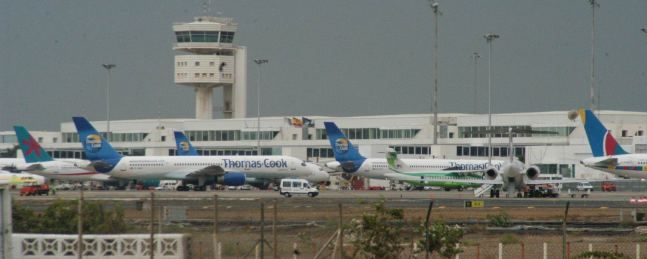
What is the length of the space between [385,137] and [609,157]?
70576mm

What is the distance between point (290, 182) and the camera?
90.8 meters

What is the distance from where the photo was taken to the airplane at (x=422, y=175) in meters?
98.1

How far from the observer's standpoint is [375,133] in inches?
6043

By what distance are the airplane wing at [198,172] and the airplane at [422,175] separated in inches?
567

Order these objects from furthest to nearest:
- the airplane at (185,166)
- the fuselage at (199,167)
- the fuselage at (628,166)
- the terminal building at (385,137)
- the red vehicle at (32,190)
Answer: the terminal building at (385,137)
the fuselage at (199,167)
the airplane at (185,166)
the red vehicle at (32,190)
the fuselage at (628,166)

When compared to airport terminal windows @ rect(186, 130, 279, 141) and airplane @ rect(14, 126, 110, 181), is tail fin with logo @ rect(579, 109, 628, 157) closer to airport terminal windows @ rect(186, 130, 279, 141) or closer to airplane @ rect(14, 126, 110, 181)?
airplane @ rect(14, 126, 110, 181)

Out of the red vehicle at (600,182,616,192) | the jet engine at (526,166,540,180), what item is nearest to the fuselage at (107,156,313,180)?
the red vehicle at (600,182,616,192)

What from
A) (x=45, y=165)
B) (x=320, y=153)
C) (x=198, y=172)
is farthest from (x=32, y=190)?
(x=320, y=153)

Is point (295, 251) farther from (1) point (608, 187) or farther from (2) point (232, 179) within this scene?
(1) point (608, 187)

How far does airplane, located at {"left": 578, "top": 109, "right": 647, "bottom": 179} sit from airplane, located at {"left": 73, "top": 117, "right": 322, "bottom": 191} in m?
28.2

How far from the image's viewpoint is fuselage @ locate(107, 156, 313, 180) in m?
105

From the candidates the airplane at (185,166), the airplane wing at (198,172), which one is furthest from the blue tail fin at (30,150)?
the airplane wing at (198,172)

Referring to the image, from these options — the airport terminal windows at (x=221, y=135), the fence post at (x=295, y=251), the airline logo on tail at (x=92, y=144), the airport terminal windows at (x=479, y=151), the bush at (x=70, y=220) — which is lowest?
the fence post at (x=295, y=251)

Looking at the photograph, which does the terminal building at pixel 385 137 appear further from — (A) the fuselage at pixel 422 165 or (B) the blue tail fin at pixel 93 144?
(B) the blue tail fin at pixel 93 144
